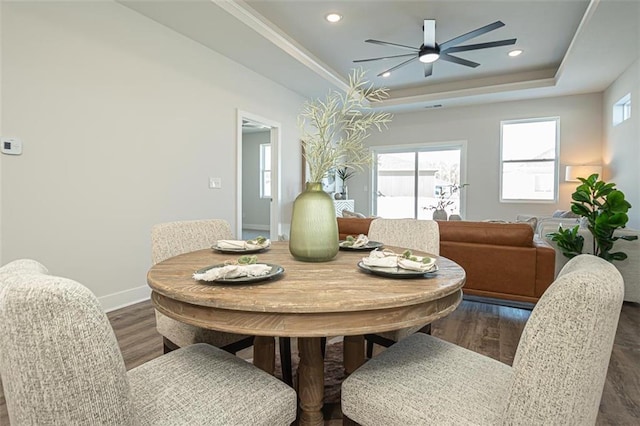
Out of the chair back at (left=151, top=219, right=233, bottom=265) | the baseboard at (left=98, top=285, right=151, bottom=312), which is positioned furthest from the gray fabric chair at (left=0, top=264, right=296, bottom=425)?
the baseboard at (left=98, top=285, right=151, bottom=312)

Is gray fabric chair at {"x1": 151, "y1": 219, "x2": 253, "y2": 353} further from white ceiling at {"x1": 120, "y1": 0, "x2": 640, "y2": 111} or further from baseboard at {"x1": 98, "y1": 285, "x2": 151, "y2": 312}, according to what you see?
white ceiling at {"x1": 120, "y1": 0, "x2": 640, "y2": 111}

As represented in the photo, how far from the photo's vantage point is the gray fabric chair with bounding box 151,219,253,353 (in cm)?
141

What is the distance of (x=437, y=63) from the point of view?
504cm

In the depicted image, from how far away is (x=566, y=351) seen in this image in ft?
2.16

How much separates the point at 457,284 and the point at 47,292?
999mm

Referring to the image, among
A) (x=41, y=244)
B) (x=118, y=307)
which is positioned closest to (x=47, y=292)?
(x=41, y=244)

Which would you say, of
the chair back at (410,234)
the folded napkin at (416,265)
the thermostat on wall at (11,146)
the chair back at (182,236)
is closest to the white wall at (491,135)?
the chair back at (410,234)

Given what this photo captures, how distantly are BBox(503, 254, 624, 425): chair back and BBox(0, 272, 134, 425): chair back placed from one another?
834mm

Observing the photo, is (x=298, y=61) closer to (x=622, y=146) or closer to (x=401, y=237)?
(x=401, y=237)

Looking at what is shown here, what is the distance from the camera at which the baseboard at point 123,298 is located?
287cm

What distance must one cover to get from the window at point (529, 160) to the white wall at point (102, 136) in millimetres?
5241

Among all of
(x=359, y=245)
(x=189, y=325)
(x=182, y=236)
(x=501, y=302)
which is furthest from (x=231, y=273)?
(x=501, y=302)

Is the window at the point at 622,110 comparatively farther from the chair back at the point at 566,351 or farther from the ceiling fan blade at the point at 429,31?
the chair back at the point at 566,351

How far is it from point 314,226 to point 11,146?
234 cm
